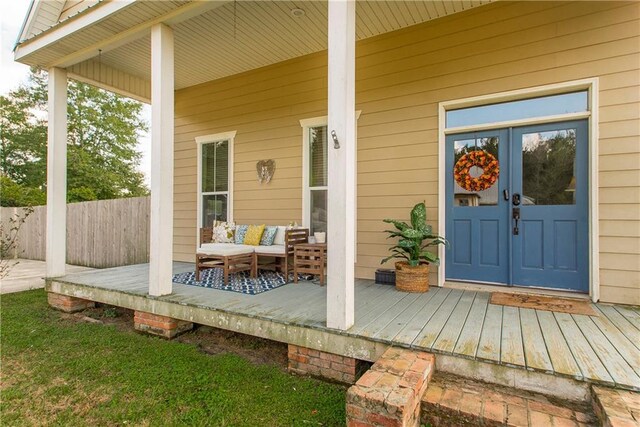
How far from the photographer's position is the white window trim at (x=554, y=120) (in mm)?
3191

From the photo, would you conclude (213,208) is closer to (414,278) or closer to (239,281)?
(239,281)

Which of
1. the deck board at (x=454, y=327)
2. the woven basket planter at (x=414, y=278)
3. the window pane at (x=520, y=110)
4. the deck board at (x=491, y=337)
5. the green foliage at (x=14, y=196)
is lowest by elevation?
the deck board at (x=454, y=327)

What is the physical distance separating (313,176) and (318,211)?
0.54 metres

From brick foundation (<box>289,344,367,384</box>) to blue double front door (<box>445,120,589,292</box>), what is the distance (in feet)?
6.94

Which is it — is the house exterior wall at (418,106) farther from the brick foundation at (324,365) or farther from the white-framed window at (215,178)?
the brick foundation at (324,365)

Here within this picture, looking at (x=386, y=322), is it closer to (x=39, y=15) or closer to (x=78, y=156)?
(x=39, y=15)

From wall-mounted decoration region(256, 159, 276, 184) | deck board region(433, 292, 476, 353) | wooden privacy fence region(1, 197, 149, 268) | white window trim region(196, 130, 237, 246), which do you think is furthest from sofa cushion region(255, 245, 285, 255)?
wooden privacy fence region(1, 197, 149, 268)

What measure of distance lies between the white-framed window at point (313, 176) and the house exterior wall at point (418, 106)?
115mm

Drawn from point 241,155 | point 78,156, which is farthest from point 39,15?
point 78,156

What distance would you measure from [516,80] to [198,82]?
510 centimetres

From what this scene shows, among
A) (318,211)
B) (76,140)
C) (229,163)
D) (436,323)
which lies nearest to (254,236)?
(318,211)

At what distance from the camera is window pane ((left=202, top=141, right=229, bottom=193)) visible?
227 inches

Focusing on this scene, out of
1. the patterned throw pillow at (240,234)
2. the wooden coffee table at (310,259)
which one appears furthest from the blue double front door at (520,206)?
the patterned throw pillow at (240,234)

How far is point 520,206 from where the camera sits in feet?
11.8
